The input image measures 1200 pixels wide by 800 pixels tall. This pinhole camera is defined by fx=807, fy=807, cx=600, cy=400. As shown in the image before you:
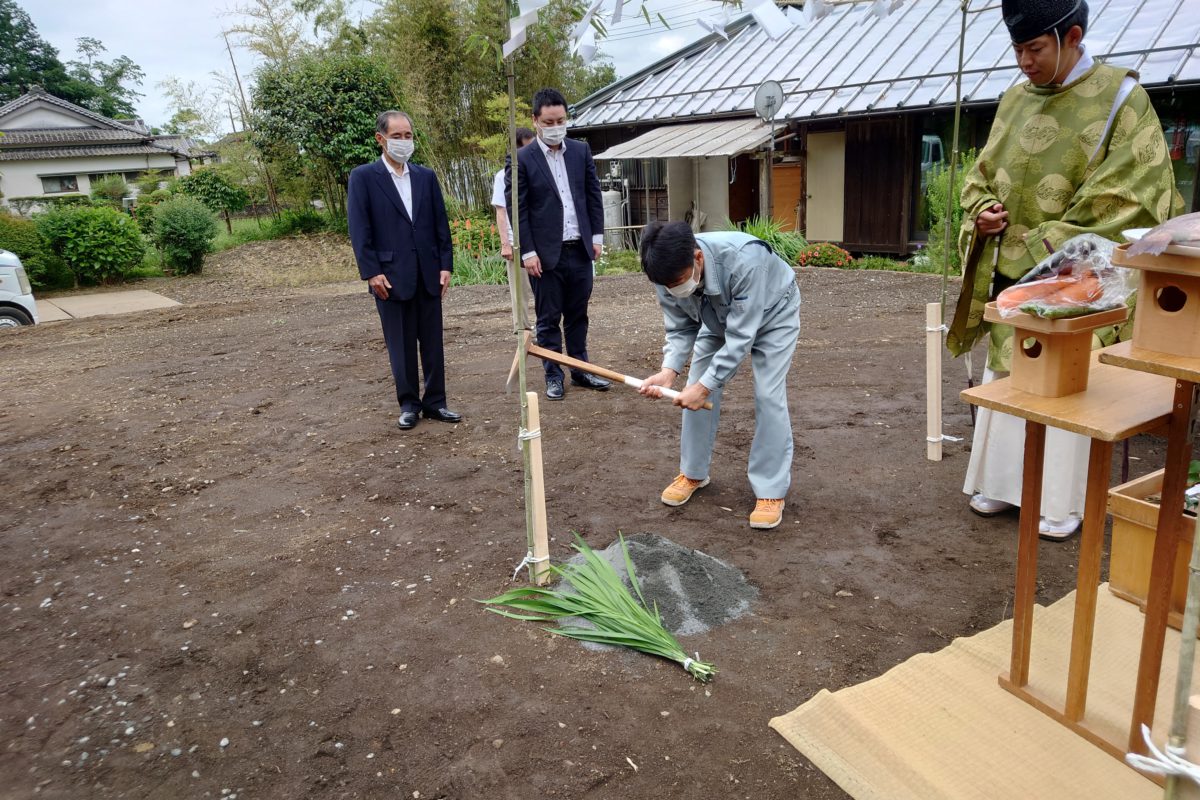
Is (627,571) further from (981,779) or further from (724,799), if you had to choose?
(981,779)

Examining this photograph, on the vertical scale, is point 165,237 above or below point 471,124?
below

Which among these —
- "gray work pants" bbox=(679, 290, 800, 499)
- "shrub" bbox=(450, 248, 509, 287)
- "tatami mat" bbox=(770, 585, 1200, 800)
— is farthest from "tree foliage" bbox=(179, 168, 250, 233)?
"tatami mat" bbox=(770, 585, 1200, 800)

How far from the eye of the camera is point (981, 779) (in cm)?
207

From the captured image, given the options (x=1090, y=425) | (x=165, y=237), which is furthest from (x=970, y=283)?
(x=165, y=237)

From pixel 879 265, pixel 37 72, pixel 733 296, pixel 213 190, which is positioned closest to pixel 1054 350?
pixel 733 296

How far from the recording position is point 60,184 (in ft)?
94.7

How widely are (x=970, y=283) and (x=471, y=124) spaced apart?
1341 centimetres

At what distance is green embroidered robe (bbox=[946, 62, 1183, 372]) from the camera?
2.93 metres

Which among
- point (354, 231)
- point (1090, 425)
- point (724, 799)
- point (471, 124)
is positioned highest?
point (471, 124)

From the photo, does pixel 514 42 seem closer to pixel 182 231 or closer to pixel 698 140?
pixel 698 140

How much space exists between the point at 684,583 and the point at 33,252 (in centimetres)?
1306

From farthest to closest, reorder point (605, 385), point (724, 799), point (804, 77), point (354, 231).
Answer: point (804, 77), point (605, 385), point (354, 231), point (724, 799)

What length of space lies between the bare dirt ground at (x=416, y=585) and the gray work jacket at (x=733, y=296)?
779 mm

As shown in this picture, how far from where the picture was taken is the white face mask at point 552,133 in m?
5.04
